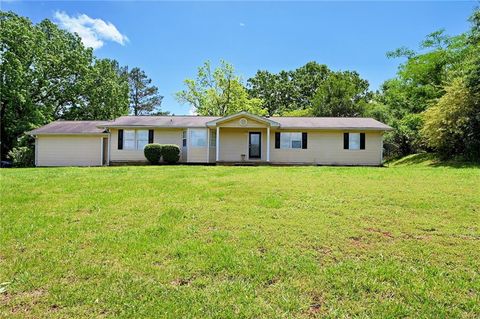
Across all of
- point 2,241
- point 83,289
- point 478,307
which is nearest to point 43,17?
point 2,241

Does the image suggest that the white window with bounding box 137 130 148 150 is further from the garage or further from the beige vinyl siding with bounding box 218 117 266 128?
the beige vinyl siding with bounding box 218 117 266 128

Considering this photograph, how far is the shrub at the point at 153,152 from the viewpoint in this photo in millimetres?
18344

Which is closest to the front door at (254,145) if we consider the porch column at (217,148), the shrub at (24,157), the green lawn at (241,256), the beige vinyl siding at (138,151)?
the porch column at (217,148)

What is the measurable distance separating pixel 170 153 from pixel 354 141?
11.3 meters

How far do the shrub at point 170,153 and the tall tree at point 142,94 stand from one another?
35022 millimetres

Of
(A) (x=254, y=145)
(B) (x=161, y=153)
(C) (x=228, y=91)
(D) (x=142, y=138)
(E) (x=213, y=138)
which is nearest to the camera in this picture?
(B) (x=161, y=153)

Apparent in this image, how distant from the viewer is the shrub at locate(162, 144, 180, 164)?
18.5m

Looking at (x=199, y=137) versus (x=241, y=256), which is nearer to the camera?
(x=241, y=256)

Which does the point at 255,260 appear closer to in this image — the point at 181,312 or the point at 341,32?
the point at 181,312

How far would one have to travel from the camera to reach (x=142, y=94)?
51.3m

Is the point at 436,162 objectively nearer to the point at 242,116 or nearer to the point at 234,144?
the point at 242,116

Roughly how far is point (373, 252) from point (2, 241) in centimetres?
538

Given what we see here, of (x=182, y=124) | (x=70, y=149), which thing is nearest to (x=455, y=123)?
Result: (x=182, y=124)

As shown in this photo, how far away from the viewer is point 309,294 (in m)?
3.30
